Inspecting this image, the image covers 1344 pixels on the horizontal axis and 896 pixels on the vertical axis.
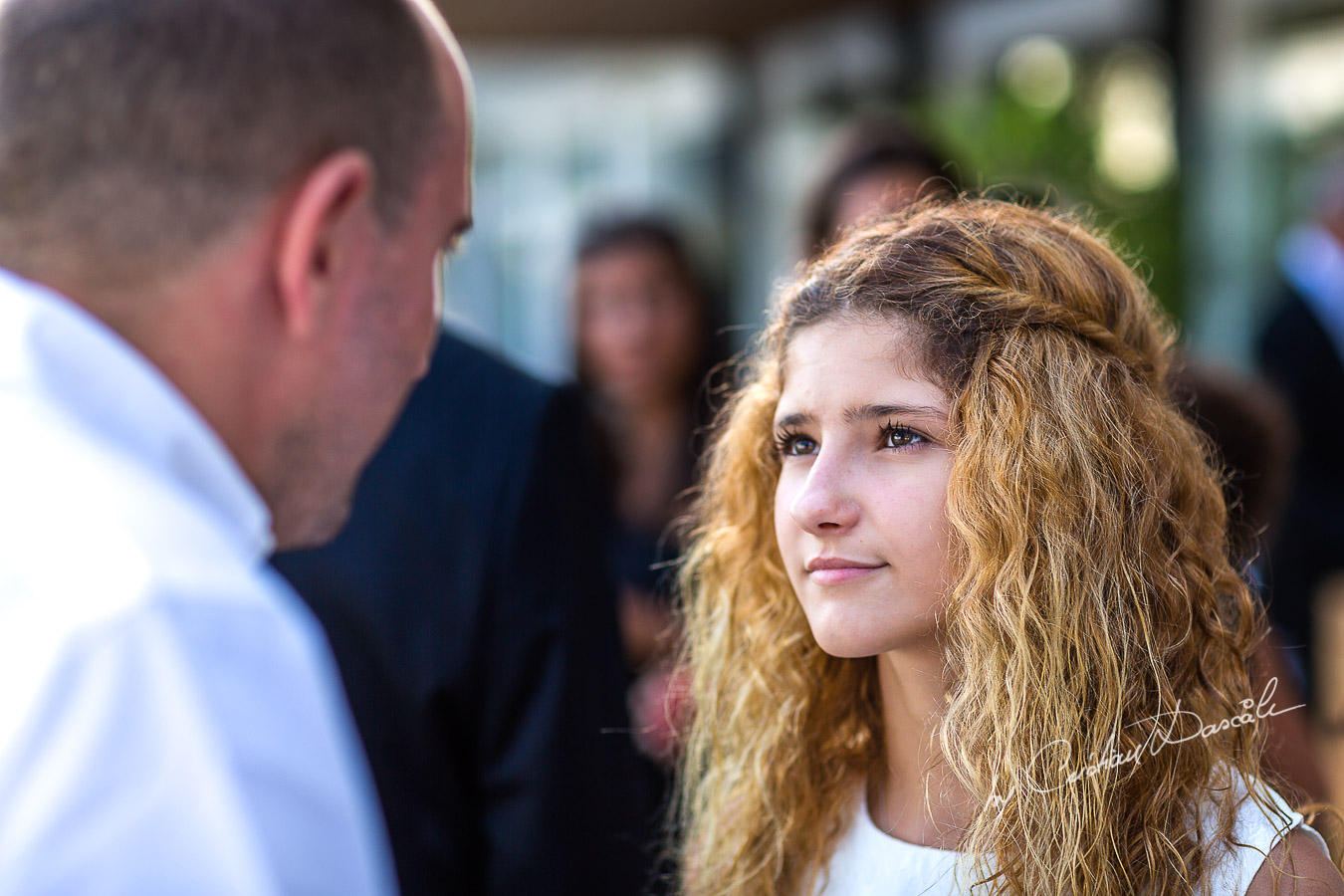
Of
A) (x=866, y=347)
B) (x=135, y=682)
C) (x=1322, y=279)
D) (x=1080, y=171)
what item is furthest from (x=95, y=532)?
(x=1080, y=171)

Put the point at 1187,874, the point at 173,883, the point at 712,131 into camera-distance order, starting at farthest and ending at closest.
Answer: the point at 712,131 < the point at 1187,874 < the point at 173,883

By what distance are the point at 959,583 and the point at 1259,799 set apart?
1.44 ft

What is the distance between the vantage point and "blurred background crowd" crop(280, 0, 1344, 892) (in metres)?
2.70

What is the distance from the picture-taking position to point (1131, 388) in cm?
175

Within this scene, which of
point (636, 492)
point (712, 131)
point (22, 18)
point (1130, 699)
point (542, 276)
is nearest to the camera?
point (22, 18)

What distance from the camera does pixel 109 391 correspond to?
3.19ft

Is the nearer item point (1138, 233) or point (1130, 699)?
point (1130, 699)

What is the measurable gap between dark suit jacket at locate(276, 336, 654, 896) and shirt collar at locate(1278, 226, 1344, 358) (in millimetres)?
3429

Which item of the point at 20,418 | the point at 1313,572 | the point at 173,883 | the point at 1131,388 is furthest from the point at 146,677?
the point at 1313,572

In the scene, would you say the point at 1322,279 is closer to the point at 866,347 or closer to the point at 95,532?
the point at 866,347

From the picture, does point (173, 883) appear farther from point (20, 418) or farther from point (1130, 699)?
point (1130, 699)

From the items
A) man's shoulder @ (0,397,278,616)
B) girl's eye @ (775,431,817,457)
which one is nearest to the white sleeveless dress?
girl's eye @ (775,431,817,457)

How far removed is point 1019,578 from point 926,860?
41cm

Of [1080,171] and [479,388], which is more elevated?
[479,388]
